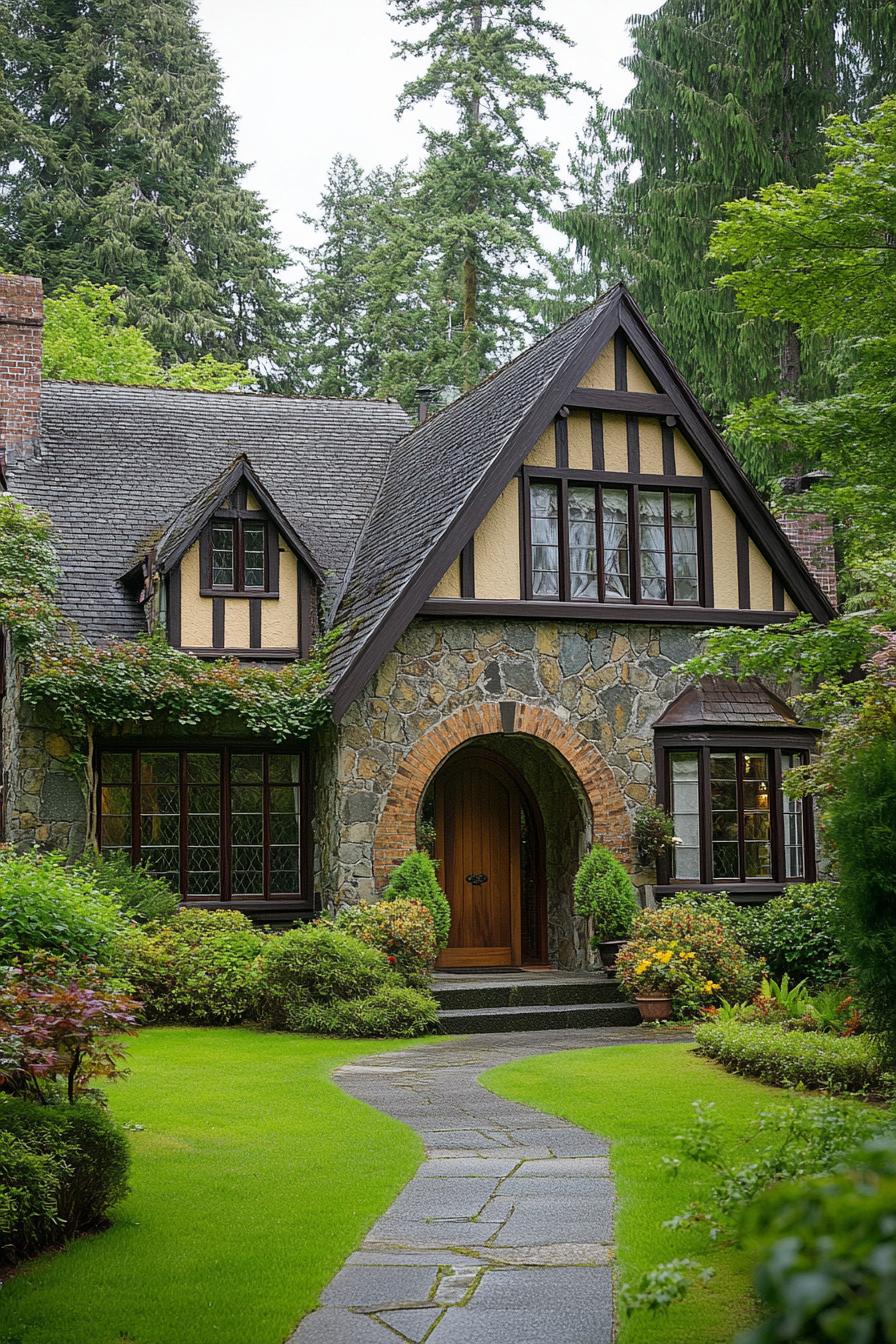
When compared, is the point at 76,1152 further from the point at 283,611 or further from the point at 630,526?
the point at 630,526

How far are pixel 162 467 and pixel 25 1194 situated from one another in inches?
594

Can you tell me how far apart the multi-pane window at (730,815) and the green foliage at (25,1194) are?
36.6 ft

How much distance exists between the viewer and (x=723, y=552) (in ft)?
56.6

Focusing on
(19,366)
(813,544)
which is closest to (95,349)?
(19,366)

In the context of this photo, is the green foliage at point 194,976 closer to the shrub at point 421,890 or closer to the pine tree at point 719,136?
the shrub at point 421,890

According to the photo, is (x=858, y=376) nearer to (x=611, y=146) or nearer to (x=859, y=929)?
(x=859, y=929)

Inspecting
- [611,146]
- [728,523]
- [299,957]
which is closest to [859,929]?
[299,957]

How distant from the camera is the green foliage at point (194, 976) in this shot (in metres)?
13.6

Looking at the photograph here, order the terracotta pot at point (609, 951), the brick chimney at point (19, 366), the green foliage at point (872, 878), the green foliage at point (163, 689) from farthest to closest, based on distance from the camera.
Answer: the brick chimney at point (19, 366) → the terracotta pot at point (609, 951) → the green foliage at point (163, 689) → the green foliage at point (872, 878)

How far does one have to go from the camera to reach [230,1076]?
34.9ft

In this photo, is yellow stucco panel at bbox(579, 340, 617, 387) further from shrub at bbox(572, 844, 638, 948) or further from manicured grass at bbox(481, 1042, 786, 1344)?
manicured grass at bbox(481, 1042, 786, 1344)

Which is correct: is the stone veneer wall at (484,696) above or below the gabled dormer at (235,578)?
below

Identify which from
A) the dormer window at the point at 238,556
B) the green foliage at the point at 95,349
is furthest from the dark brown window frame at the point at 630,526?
the green foliage at the point at 95,349

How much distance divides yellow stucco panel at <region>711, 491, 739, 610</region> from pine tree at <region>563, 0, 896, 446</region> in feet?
28.1
